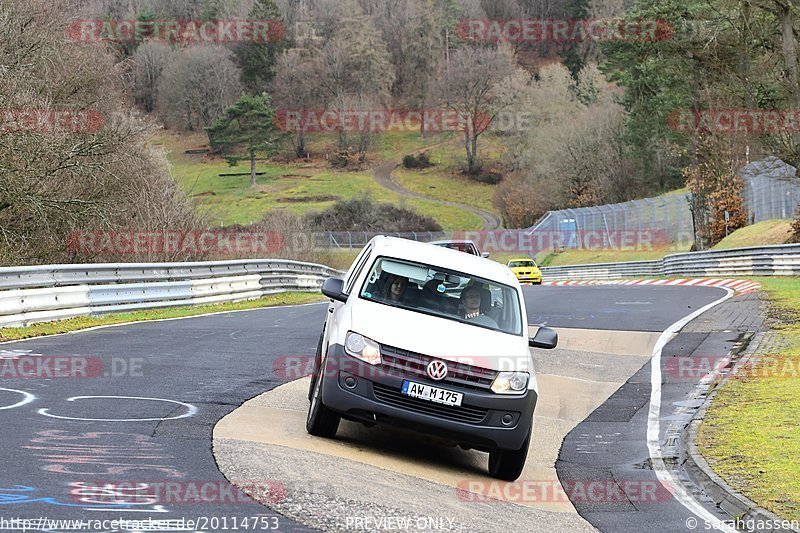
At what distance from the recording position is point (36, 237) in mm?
25844

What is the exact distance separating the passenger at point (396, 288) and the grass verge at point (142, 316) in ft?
26.8

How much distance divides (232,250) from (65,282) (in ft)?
62.6

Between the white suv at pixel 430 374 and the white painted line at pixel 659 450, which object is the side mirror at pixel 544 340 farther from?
the white painted line at pixel 659 450

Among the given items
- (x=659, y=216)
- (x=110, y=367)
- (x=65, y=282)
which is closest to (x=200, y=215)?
(x=65, y=282)

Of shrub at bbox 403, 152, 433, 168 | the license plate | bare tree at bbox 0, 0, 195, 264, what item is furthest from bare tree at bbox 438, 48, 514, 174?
the license plate

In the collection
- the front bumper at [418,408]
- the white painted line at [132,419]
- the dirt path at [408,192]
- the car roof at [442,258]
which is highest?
the car roof at [442,258]

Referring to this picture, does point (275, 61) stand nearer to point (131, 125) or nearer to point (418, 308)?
point (131, 125)

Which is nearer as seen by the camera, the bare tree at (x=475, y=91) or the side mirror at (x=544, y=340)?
the side mirror at (x=544, y=340)

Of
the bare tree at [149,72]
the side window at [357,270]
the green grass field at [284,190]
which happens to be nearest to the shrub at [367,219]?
the green grass field at [284,190]

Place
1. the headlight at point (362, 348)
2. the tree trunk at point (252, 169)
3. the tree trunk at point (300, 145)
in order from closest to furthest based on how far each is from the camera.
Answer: the headlight at point (362, 348) → the tree trunk at point (252, 169) → the tree trunk at point (300, 145)

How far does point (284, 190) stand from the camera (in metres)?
114

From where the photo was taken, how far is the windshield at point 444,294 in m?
9.80

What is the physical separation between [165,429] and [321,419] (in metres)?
1.37

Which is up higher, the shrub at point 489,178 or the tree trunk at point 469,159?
the tree trunk at point 469,159
